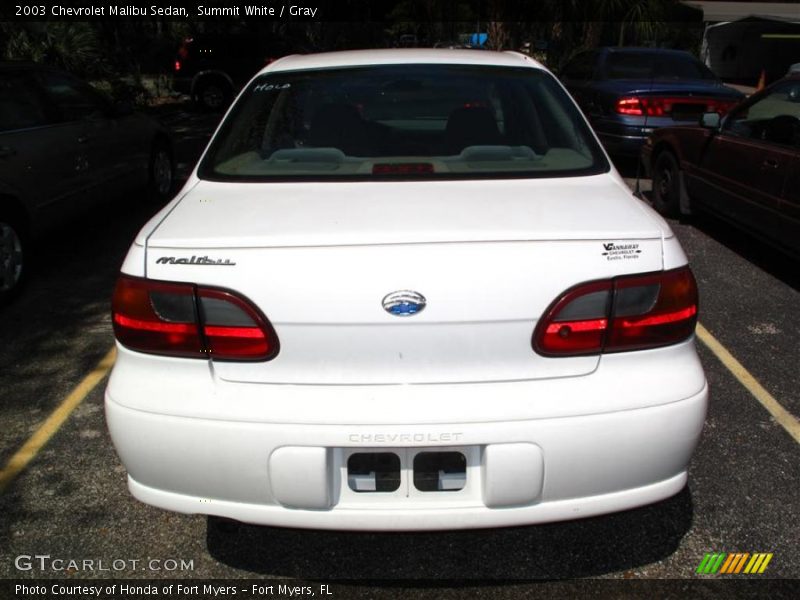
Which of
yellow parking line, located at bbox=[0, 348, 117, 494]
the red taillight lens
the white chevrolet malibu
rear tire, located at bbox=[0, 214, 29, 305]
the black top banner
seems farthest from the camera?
the black top banner

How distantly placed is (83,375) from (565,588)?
2778 mm

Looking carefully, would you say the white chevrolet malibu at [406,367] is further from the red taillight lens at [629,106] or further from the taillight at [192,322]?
the red taillight lens at [629,106]

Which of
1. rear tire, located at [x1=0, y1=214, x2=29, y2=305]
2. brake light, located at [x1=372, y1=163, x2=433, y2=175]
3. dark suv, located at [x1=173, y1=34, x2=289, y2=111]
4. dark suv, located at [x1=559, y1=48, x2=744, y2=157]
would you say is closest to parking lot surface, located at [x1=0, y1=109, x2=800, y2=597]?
rear tire, located at [x1=0, y1=214, x2=29, y2=305]

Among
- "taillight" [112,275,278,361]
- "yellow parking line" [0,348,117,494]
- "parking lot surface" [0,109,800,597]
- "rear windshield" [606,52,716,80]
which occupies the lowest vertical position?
"yellow parking line" [0,348,117,494]

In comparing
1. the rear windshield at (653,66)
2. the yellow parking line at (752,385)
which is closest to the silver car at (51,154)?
the yellow parking line at (752,385)

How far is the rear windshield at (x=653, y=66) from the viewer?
30.7 feet

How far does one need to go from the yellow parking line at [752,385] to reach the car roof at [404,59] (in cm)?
190

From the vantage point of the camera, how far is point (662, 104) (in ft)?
26.5

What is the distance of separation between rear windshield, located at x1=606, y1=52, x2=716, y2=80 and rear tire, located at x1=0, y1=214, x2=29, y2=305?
23.2 ft

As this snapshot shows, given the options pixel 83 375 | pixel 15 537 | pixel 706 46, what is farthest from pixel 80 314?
pixel 706 46

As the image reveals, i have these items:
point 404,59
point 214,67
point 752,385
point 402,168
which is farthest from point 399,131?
point 214,67

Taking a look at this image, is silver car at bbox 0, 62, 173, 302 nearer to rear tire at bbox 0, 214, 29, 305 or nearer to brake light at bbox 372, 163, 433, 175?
rear tire at bbox 0, 214, 29, 305

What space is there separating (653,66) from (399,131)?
7220 millimetres

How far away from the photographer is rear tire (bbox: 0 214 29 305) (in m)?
4.97
